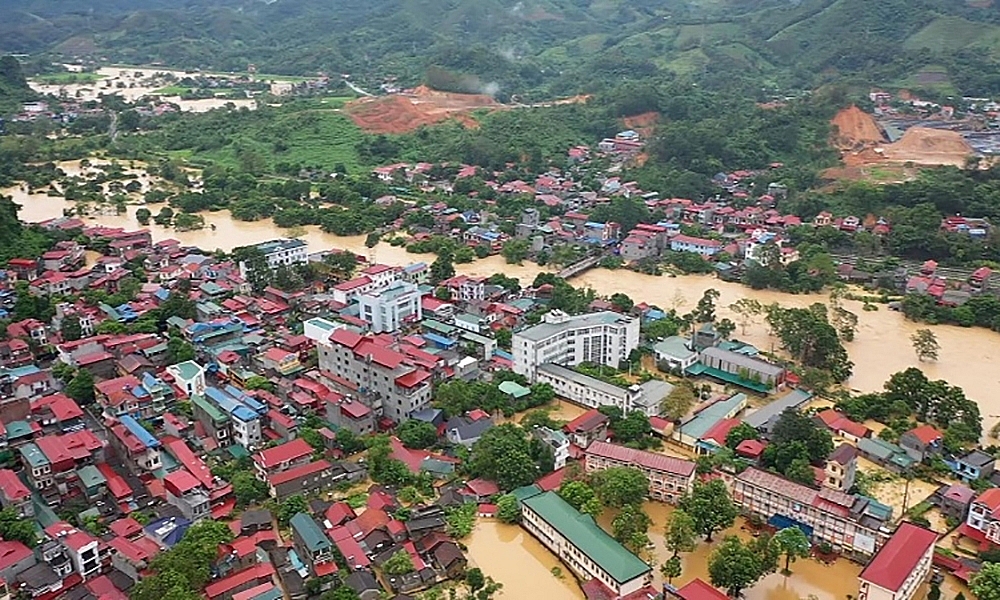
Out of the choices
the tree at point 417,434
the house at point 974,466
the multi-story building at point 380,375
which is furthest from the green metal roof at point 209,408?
the house at point 974,466

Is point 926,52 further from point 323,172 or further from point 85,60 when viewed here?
point 85,60

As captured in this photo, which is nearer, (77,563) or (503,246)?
(77,563)

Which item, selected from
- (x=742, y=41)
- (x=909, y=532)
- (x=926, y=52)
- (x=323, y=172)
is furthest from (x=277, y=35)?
(x=909, y=532)

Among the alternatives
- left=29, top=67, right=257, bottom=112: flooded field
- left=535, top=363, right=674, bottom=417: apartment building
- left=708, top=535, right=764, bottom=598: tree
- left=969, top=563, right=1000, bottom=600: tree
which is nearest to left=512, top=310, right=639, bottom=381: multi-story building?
left=535, top=363, right=674, bottom=417: apartment building

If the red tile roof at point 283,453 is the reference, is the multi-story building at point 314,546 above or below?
below

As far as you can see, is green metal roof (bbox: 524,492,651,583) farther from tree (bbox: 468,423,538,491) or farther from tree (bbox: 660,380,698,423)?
tree (bbox: 660,380,698,423)

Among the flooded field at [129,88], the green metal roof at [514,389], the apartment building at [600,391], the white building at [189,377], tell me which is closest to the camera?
the apartment building at [600,391]

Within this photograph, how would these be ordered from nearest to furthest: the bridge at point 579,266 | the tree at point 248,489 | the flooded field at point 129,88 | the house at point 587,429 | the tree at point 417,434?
the tree at point 248,489, the tree at point 417,434, the house at point 587,429, the bridge at point 579,266, the flooded field at point 129,88

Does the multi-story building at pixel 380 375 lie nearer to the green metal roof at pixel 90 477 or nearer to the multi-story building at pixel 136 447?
the multi-story building at pixel 136 447
